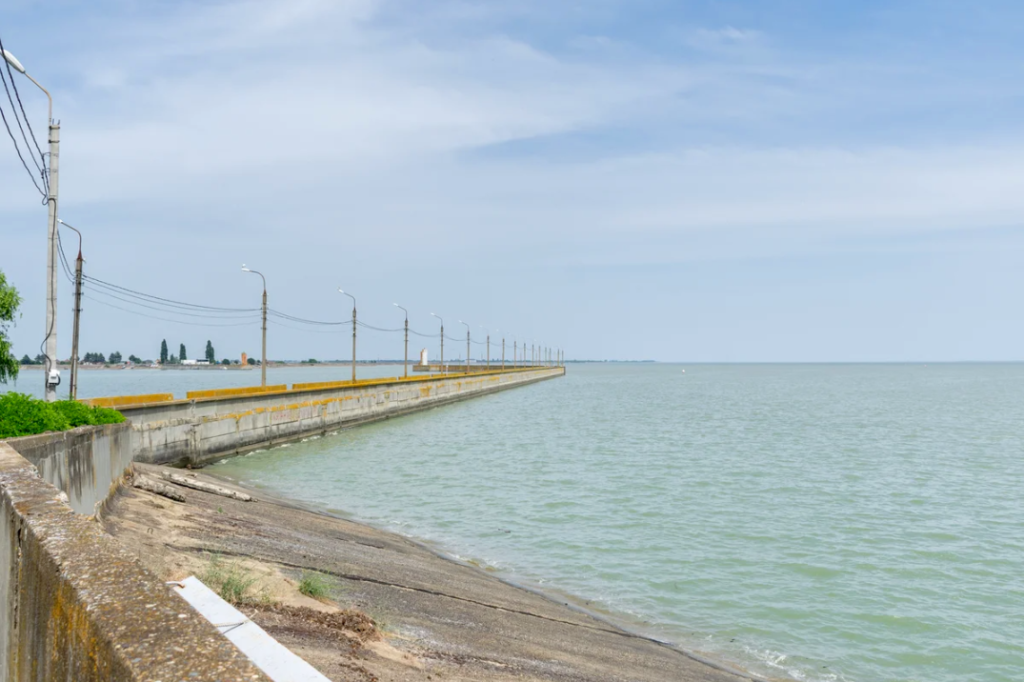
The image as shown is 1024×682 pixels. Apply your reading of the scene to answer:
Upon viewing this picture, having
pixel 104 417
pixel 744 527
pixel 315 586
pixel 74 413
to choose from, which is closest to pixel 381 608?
pixel 315 586

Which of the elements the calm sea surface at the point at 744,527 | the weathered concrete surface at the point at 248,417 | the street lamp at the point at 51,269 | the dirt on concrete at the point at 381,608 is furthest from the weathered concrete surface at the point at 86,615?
the weathered concrete surface at the point at 248,417

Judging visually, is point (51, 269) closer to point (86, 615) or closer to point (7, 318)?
point (7, 318)

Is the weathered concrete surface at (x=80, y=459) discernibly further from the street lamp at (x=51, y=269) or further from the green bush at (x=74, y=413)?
the street lamp at (x=51, y=269)

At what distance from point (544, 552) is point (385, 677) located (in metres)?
10.4

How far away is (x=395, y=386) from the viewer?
60219 millimetres

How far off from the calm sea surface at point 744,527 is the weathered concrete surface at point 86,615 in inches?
362

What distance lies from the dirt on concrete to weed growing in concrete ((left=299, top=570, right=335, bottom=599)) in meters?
0.02

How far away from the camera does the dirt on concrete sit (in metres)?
8.05

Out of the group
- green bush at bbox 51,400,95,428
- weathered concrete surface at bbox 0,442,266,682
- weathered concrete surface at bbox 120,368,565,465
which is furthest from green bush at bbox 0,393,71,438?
weathered concrete surface at bbox 120,368,565,465

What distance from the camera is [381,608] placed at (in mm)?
10305

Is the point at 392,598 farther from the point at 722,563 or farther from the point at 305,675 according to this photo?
the point at 722,563

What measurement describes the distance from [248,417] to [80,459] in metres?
22.3

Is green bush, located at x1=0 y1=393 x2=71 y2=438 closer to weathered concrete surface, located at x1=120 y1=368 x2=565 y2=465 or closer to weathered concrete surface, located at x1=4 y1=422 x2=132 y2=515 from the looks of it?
weathered concrete surface, located at x1=4 y1=422 x2=132 y2=515

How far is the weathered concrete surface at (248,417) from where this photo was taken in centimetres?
2492
